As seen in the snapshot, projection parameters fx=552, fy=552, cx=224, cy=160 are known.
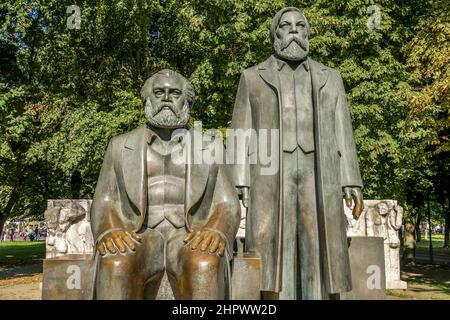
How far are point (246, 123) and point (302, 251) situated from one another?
119cm

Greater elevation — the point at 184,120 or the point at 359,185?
the point at 184,120

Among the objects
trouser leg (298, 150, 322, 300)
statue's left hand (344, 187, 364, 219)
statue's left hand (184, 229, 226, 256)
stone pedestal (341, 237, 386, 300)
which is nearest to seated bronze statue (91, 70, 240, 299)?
statue's left hand (184, 229, 226, 256)

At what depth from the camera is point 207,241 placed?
3.75 m

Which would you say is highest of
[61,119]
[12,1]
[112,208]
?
[12,1]

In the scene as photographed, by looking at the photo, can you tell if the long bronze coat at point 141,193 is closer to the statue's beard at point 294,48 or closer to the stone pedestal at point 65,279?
the stone pedestal at point 65,279

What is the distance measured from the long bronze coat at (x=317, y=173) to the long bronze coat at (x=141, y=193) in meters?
0.49

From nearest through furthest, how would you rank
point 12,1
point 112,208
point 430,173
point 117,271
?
point 117,271 → point 112,208 → point 12,1 → point 430,173

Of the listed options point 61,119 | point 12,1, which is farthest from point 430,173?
point 12,1

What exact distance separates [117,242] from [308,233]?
5.24 feet

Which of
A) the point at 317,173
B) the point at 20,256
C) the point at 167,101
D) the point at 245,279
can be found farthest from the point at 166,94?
the point at 20,256

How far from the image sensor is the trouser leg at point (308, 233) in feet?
14.7

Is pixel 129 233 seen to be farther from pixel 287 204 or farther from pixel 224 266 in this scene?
pixel 287 204

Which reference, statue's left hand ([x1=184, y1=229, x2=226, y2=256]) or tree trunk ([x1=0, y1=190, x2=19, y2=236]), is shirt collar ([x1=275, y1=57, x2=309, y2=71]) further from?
tree trunk ([x1=0, y1=190, x2=19, y2=236])

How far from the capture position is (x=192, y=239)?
3814 mm
